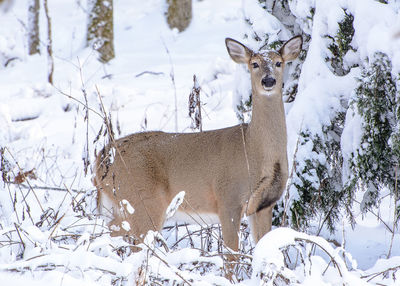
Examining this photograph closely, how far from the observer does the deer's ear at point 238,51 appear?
218 inches

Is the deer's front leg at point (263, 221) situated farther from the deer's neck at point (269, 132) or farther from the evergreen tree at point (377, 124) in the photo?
the evergreen tree at point (377, 124)

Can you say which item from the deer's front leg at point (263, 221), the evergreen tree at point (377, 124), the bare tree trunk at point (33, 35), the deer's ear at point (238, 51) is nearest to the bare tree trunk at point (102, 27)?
the bare tree trunk at point (33, 35)

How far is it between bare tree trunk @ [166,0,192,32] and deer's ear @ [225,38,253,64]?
11969 millimetres

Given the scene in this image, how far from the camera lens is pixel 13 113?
10.5m

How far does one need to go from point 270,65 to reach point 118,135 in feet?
7.11

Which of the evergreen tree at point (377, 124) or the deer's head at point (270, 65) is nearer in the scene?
the evergreen tree at point (377, 124)

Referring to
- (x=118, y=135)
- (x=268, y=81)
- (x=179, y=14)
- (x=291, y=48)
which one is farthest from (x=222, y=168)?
(x=179, y=14)

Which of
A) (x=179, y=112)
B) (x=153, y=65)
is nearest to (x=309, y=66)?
(x=179, y=112)

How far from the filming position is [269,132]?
5297 mm

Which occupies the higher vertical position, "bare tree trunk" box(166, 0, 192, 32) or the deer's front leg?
"bare tree trunk" box(166, 0, 192, 32)

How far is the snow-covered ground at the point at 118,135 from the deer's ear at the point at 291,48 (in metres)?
0.24

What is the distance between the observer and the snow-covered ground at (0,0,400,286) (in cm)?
266

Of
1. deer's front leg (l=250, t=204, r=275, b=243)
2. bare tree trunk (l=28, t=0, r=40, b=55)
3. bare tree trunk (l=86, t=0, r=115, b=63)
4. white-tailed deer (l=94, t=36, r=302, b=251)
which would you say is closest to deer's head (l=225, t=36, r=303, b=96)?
white-tailed deer (l=94, t=36, r=302, b=251)

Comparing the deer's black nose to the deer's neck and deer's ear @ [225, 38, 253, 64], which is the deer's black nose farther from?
deer's ear @ [225, 38, 253, 64]
